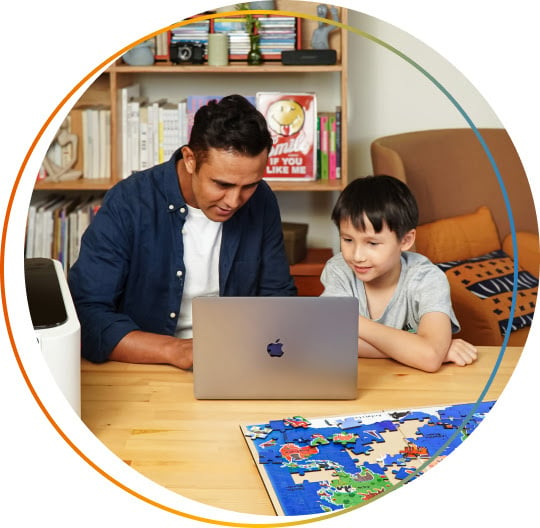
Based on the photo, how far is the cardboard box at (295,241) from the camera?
323 centimetres

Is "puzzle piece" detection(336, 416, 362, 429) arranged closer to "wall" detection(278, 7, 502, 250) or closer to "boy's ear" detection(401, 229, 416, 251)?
"boy's ear" detection(401, 229, 416, 251)

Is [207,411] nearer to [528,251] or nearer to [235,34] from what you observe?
[528,251]

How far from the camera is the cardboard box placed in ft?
10.6

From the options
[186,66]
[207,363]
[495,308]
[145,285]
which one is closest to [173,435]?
[207,363]

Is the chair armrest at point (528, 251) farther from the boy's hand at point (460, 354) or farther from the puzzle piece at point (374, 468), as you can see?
the puzzle piece at point (374, 468)

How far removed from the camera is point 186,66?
3.13 meters

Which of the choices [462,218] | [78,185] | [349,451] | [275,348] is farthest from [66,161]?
[349,451]

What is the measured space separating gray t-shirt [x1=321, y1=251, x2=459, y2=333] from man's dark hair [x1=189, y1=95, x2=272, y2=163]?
1.18ft

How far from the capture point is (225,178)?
1895 mm

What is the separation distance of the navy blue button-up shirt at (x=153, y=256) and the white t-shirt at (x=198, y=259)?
3 centimetres

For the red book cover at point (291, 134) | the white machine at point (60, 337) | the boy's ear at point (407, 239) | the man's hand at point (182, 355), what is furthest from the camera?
the red book cover at point (291, 134)

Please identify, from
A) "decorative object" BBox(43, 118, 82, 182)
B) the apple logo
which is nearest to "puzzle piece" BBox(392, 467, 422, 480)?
the apple logo

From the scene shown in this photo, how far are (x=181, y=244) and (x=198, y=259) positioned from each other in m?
0.08

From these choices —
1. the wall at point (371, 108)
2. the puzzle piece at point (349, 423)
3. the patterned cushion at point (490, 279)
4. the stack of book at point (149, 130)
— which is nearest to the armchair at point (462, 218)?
the patterned cushion at point (490, 279)
